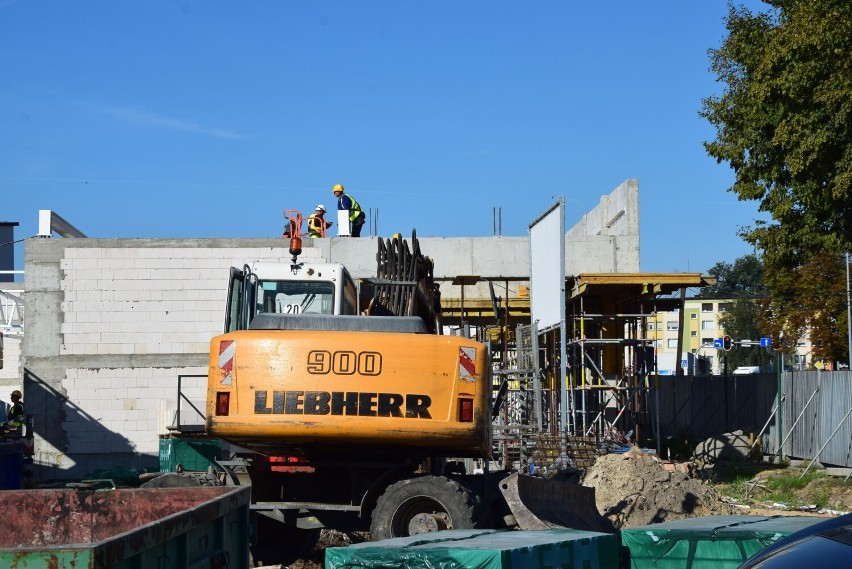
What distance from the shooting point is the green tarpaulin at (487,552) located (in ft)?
21.5

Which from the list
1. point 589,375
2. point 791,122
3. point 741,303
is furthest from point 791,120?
point 741,303

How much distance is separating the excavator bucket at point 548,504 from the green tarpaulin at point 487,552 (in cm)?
289

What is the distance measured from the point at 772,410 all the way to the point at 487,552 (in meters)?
24.3

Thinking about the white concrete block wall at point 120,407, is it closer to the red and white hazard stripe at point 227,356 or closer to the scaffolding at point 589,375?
the scaffolding at point 589,375

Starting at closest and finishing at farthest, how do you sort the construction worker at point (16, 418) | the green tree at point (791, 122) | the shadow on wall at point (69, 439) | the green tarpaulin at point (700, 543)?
the green tarpaulin at point (700, 543)
the green tree at point (791, 122)
the construction worker at point (16, 418)
the shadow on wall at point (69, 439)

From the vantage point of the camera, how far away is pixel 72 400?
2564cm

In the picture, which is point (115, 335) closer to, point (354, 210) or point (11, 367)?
point (354, 210)

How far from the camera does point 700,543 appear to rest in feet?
25.1

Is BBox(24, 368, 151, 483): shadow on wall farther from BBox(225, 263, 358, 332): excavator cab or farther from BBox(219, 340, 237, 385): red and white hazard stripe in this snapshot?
BBox(219, 340, 237, 385): red and white hazard stripe

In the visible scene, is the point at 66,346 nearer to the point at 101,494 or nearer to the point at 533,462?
the point at 533,462

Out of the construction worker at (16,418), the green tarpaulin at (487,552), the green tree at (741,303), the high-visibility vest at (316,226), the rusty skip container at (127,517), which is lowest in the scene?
the green tarpaulin at (487,552)

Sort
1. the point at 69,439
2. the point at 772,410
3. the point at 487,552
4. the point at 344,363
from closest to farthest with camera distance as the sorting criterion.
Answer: the point at 487,552 < the point at 344,363 < the point at 69,439 < the point at 772,410

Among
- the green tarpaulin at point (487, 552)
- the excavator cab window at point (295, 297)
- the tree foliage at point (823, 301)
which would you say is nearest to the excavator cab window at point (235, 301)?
the excavator cab window at point (295, 297)

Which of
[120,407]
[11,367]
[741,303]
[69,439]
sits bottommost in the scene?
[69,439]
